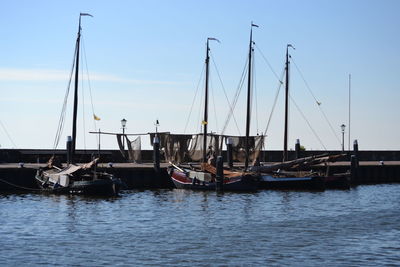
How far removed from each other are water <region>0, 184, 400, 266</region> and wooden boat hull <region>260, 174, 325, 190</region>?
174 inches

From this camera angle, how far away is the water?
90.9 ft

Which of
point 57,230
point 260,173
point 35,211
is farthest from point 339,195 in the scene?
point 57,230

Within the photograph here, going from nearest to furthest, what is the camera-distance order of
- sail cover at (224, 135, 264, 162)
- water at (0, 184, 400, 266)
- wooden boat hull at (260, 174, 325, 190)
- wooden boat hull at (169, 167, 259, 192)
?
water at (0, 184, 400, 266) < wooden boat hull at (169, 167, 259, 192) < wooden boat hull at (260, 174, 325, 190) < sail cover at (224, 135, 264, 162)

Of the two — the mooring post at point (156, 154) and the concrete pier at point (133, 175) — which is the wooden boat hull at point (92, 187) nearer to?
the concrete pier at point (133, 175)

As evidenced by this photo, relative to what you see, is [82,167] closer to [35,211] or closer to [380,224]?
[35,211]

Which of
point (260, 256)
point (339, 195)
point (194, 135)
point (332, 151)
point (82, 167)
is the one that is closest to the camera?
→ point (260, 256)

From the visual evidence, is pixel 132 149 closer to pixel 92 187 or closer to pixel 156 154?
pixel 156 154

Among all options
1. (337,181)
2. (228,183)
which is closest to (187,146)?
(228,183)

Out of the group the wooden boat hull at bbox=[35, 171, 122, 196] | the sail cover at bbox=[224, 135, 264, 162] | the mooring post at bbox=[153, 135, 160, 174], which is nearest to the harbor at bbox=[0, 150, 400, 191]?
the mooring post at bbox=[153, 135, 160, 174]

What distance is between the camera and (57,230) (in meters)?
34.5

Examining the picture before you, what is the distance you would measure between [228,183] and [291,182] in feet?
17.0

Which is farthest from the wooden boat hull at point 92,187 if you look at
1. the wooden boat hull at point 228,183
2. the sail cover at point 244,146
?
the sail cover at point 244,146

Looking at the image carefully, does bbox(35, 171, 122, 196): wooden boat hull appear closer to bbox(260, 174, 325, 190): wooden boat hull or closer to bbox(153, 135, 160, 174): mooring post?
bbox(153, 135, 160, 174): mooring post

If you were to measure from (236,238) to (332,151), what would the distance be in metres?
46.5
